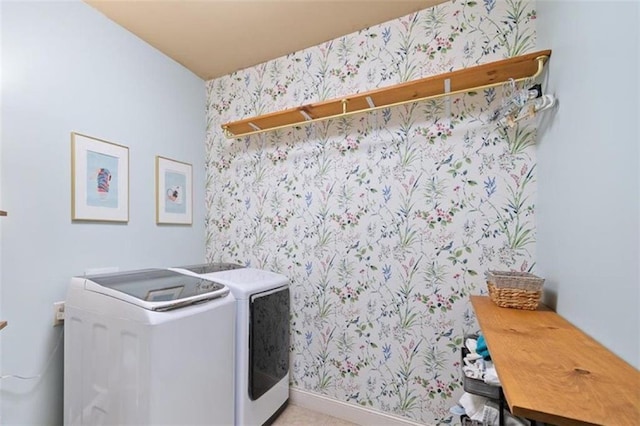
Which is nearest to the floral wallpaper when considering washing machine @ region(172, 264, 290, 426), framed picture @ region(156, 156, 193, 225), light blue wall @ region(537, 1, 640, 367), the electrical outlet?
washing machine @ region(172, 264, 290, 426)

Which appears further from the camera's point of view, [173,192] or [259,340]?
[173,192]

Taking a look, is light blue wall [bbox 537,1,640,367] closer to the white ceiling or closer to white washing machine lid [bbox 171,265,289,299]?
the white ceiling

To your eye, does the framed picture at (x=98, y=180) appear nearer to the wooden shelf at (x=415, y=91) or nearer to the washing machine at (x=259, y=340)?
the washing machine at (x=259, y=340)

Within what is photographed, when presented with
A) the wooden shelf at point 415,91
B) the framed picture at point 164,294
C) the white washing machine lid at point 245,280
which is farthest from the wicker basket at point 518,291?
the framed picture at point 164,294

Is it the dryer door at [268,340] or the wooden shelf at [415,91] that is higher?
the wooden shelf at [415,91]

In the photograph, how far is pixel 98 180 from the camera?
1770 mm

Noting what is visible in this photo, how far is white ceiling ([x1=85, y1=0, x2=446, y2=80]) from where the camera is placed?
5.78 feet

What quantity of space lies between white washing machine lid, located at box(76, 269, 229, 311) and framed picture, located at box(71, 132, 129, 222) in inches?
16.8

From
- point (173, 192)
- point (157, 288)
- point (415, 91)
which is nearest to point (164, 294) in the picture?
point (157, 288)

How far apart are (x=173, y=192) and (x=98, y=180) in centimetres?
56

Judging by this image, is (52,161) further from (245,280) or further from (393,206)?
(393,206)

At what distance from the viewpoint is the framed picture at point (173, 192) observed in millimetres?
2178

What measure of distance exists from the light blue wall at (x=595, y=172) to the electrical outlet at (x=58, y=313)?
2.34m

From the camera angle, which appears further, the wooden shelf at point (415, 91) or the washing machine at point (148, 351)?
the wooden shelf at point (415, 91)
